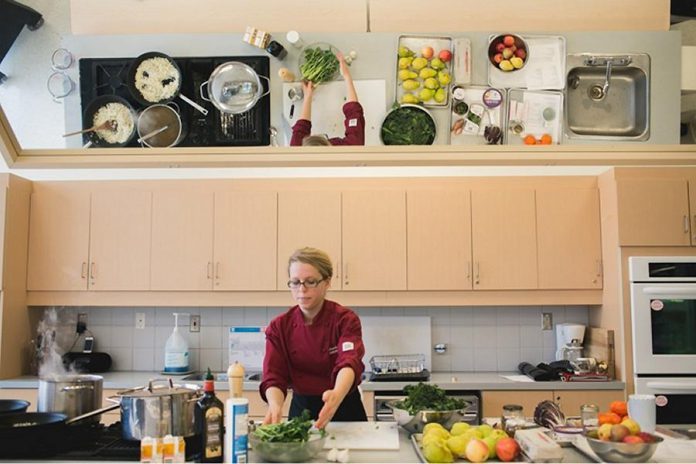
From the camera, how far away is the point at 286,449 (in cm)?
210

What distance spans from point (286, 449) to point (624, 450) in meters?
1.01

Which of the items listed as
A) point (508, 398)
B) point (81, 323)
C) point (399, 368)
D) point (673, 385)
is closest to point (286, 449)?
point (508, 398)

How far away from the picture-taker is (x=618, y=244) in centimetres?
441

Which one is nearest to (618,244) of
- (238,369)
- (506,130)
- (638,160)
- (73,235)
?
(638,160)

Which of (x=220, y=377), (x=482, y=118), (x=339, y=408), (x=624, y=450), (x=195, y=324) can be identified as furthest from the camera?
(x=195, y=324)

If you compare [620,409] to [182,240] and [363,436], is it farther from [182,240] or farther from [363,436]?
[182,240]

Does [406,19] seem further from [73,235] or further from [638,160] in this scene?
[73,235]

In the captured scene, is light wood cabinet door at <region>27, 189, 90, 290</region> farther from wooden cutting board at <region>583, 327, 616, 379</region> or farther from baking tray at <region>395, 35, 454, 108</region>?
wooden cutting board at <region>583, 327, 616, 379</region>

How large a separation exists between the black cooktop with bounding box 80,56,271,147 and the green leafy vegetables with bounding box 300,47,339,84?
0.30 m

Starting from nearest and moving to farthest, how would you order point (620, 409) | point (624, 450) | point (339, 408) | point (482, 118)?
point (624, 450), point (620, 409), point (339, 408), point (482, 118)

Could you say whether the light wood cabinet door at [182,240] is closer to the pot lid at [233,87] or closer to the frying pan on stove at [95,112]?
the frying pan on stove at [95,112]

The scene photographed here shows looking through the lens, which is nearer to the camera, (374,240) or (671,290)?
(671,290)

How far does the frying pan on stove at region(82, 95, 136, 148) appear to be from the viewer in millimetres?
4852

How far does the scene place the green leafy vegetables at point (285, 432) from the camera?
6.95 ft
